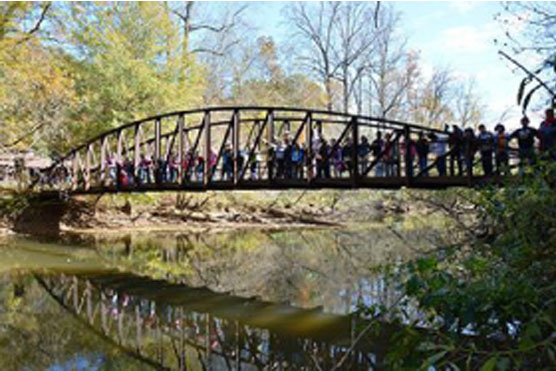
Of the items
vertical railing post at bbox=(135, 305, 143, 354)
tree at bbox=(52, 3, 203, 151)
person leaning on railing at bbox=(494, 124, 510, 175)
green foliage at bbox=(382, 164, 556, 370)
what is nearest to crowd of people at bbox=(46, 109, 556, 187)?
person leaning on railing at bbox=(494, 124, 510, 175)

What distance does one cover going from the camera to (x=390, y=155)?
40.4ft

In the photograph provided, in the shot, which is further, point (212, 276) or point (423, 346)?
point (212, 276)

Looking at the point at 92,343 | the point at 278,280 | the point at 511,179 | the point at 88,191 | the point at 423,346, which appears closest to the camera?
the point at 423,346

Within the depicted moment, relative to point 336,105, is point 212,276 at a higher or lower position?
lower

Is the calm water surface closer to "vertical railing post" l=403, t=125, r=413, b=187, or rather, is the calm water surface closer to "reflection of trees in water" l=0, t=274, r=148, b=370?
"reflection of trees in water" l=0, t=274, r=148, b=370

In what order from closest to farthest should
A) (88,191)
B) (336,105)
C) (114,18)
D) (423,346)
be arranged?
(423,346), (88,191), (114,18), (336,105)

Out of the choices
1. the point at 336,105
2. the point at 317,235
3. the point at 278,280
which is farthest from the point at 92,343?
the point at 336,105

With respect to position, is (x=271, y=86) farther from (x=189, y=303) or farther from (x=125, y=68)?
(x=189, y=303)

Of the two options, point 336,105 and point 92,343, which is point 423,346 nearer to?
point 92,343

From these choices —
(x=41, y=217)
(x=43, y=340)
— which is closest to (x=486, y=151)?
(x=43, y=340)

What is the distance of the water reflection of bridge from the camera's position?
6902 mm

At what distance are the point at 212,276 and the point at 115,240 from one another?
27.0ft

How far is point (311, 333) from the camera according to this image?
26.1 feet

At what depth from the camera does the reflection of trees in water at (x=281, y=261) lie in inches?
418
